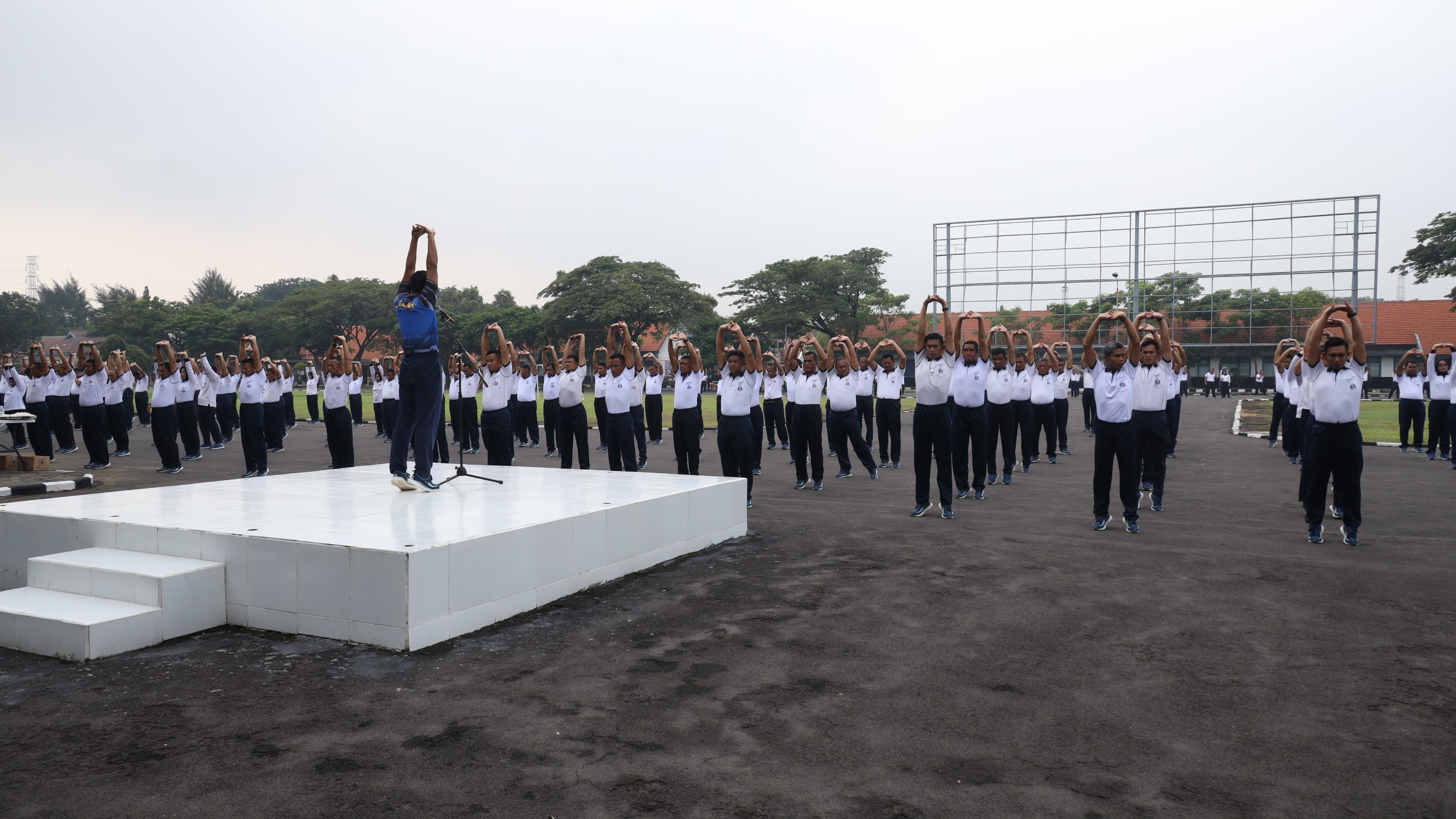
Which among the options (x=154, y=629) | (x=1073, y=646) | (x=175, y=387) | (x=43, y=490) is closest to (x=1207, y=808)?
(x=1073, y=646)

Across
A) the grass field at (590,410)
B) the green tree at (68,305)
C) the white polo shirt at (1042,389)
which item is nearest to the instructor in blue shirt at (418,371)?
the white polo shirt at (1042,389)

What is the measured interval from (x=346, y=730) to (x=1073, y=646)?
12.1 feet

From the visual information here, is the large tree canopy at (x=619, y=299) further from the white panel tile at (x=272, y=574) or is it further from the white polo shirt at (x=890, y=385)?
the white panel tile at (x=272, y=574)

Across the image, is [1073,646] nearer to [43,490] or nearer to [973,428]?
[973,428]

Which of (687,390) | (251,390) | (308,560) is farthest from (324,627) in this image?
(251,390)

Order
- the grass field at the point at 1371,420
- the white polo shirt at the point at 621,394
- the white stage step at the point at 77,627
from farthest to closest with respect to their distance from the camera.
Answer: the grass field at the point at 1371,420, the white polo shirt at the point at 621,394, the white stage step at the point at 77,627

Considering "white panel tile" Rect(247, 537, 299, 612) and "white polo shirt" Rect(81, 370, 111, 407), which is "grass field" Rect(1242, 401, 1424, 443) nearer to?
"white panel tile" Rect(247, 537, 299, 612)

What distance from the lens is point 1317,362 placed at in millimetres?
7898

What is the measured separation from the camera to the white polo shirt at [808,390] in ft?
38.7

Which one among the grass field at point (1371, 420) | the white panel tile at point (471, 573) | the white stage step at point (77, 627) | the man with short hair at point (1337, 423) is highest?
the man with short hair at point (1337, 423)

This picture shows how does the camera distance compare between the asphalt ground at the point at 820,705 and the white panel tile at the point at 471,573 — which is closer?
the asphalt ground at the point at 820,705

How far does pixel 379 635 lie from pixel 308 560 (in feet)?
2.24

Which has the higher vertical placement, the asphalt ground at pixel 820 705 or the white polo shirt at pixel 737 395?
the white polo shirt at pixel 737 395

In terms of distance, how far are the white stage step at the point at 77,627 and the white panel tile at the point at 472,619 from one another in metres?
0.17
